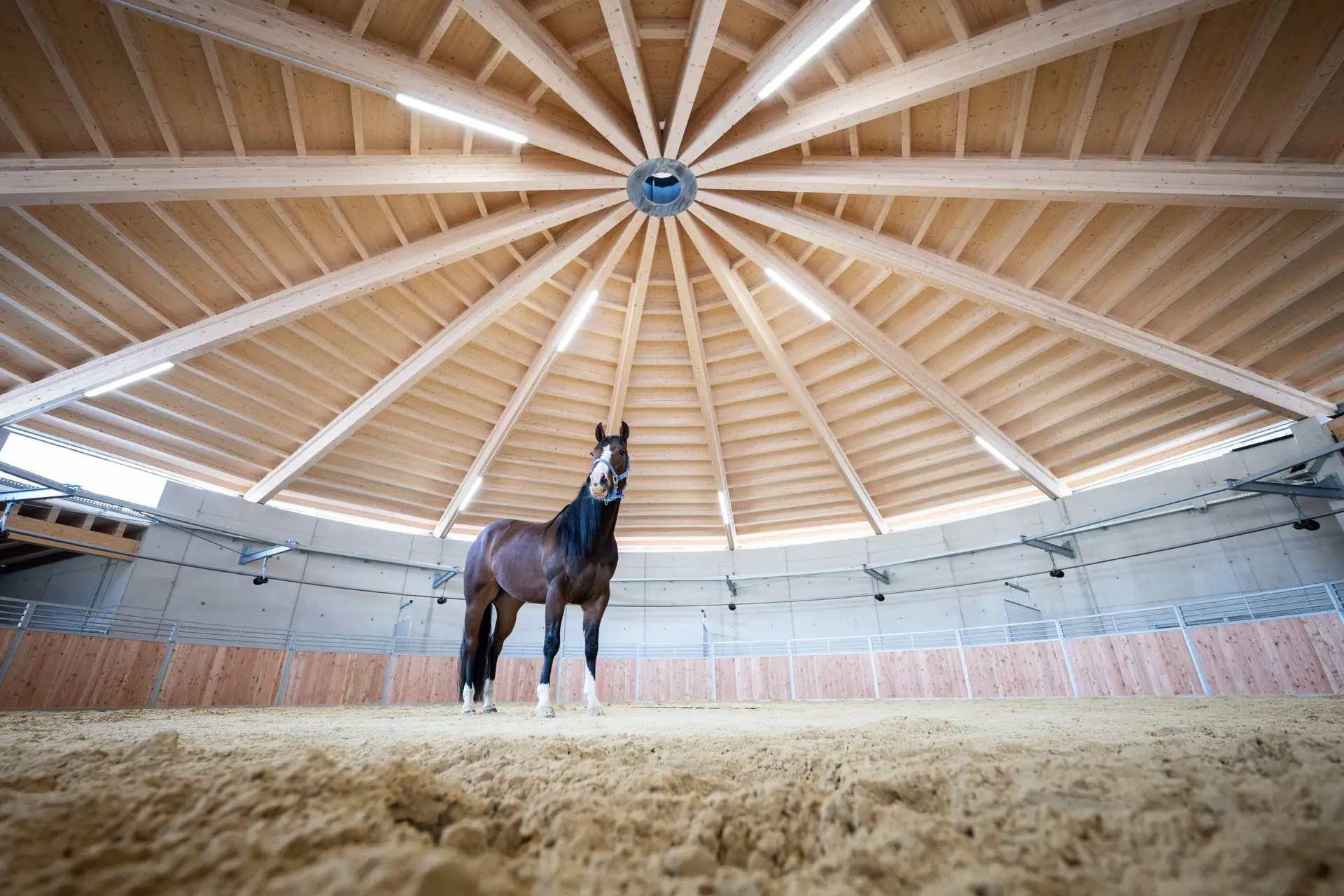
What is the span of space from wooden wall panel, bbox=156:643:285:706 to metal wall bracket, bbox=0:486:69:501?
343 centimetres

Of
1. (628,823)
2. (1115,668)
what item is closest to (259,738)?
(628,823)

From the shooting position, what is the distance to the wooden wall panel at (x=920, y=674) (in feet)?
39.4

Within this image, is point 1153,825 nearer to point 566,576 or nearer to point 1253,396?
point 566,576

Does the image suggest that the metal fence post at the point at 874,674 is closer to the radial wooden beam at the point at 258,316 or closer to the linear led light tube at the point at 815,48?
the linear led light tube at the point at 815,48

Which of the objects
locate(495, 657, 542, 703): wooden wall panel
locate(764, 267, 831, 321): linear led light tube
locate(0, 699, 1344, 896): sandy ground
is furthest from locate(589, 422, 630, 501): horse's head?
locate(495, 657, 542, 703): wooden wall panel

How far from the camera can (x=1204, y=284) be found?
323 inches

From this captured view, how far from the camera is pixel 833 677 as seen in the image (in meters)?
13.3

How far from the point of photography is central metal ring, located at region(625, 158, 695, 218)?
8578mm

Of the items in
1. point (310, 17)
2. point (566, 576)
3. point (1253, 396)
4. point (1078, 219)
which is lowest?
point (566, 576)

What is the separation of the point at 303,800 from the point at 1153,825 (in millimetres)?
1677

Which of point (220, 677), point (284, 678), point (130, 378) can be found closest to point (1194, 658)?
point (284, 678)

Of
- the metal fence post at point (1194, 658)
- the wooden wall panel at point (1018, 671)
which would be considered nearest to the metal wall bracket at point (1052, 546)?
the wooden wall panel at point (1018, 671)

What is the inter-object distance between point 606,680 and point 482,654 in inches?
325

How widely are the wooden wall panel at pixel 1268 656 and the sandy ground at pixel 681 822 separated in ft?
35.3
